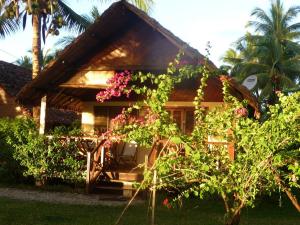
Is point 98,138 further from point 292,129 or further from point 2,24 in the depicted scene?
point 2,24

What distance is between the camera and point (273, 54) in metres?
30.5

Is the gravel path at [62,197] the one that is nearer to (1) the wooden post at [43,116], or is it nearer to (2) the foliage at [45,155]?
(2) the foliage at [45,155]

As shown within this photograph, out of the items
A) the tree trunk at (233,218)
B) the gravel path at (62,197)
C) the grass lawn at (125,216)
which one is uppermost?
the tree trunk at (233,218)

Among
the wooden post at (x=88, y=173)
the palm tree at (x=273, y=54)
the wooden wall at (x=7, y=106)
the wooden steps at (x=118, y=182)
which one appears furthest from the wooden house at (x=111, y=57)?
the palm tree at (x=273, y=54)

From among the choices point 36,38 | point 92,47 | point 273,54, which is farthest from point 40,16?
point 273,54

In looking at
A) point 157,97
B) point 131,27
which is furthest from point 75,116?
point 157,97

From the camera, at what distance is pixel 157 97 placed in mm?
6086

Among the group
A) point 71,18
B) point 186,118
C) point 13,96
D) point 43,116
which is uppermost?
point 71,18

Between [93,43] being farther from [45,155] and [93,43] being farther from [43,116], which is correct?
[45,155]

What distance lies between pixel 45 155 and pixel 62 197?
1.66 meters

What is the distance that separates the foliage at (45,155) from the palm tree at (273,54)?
19.2 m

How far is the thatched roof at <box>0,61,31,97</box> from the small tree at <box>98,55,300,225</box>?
18.4 metres

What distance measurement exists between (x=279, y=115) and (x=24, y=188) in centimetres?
861

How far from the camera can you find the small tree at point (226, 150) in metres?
5.29
